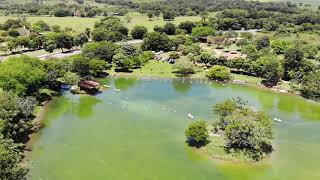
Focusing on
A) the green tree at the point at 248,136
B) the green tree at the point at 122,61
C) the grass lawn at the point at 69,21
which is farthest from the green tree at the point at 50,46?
the green tree at the point at 248,136

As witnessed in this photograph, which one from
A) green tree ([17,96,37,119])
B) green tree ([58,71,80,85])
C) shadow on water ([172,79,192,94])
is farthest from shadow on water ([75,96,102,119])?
shadow on water ([172,79,192,94])

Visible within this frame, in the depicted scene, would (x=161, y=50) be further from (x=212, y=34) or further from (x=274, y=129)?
(x=274, y=129)

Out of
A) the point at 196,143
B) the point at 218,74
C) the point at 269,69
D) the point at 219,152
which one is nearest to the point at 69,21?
the point at 218,74

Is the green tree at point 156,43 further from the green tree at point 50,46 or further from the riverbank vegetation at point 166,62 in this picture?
Result: the green tree at point 50,46

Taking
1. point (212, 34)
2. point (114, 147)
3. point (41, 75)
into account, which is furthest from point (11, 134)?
point (212, 34)

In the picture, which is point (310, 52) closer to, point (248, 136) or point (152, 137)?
point (248, 136)
